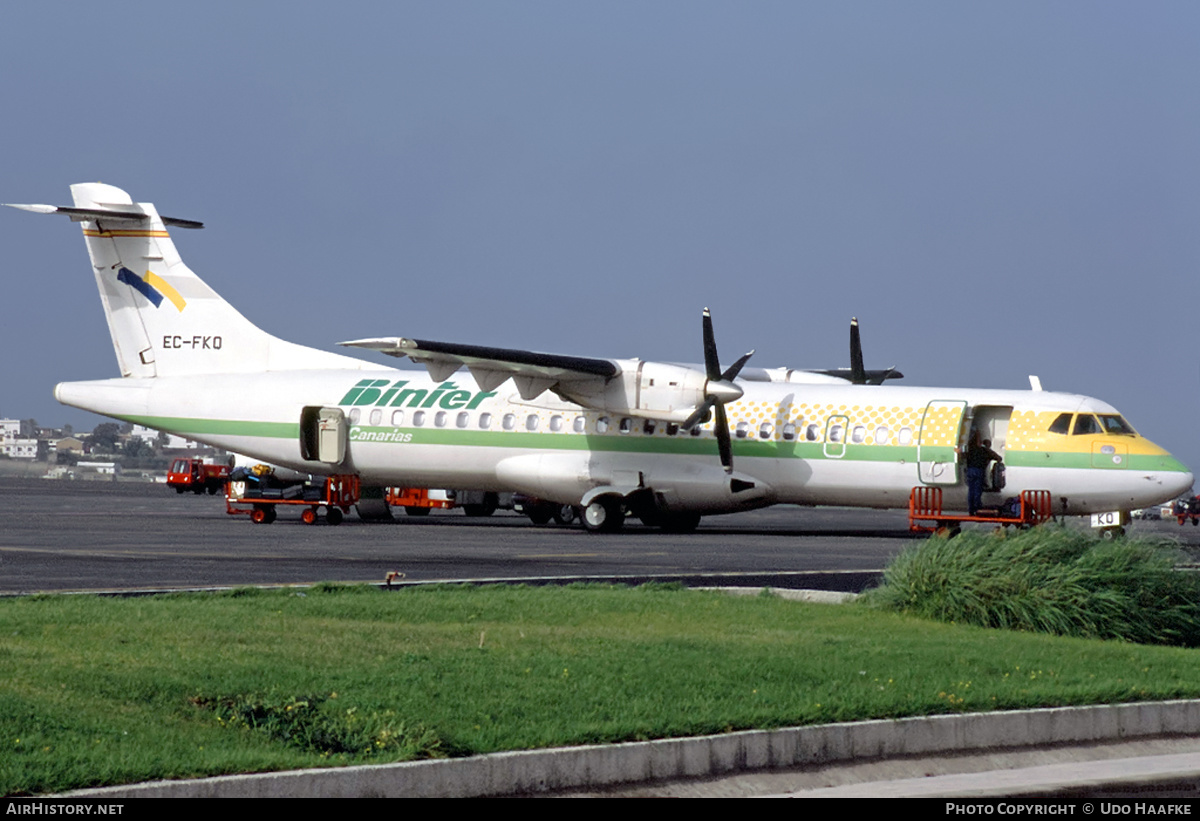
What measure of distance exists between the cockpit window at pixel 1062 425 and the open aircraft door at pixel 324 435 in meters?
16.5

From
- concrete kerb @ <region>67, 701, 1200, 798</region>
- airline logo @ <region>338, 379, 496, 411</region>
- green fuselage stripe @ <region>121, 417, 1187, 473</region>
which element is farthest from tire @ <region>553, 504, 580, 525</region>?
concrete kerb @ <region>67, 701, 1200, 798</region>

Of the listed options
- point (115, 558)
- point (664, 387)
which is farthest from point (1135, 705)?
point (664, 387)

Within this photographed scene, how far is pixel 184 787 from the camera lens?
7465mm

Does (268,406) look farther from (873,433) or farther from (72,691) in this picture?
(72,691)

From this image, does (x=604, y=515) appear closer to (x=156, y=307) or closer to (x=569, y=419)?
(x=569, y=419)

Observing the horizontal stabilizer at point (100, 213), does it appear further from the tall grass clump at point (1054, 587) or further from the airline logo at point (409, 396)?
the tall grass clump at point (1054, 587)

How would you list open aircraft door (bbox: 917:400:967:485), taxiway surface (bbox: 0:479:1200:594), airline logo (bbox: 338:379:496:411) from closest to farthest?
taxiway surface (bbox: 0:479:1200:594) → open aircraft door (bbox: 917:400:967:485) → airline logo (bbox: 338:379:496:411)

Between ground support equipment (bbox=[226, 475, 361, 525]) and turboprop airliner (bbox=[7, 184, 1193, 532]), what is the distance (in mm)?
526

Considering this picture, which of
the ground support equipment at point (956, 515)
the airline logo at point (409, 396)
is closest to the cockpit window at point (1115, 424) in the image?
the ground support equipment at point (956, 515)

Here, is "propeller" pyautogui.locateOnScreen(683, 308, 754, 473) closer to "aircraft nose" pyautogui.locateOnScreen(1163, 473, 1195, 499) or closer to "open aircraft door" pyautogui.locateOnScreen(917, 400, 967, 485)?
"open aircraft door" pyautogui.locateOnScreen(917, 400, 967, 485)

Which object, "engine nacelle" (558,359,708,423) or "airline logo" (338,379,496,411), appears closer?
"engine nacelle" (558,359,708,423)

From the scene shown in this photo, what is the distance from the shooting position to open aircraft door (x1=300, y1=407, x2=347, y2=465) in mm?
35469
